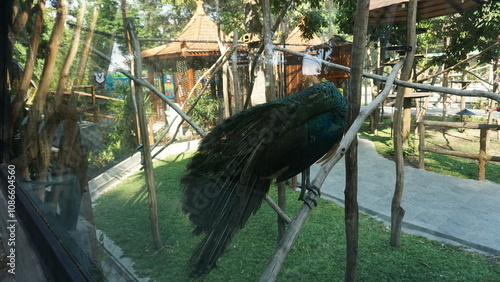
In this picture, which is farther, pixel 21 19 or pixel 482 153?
pixel 21 19

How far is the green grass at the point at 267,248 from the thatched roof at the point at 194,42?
1.28ft

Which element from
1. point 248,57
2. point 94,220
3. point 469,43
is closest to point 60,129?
point 94,220

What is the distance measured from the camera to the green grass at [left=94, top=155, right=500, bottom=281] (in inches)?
38.3

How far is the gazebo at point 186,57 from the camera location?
1046 millimetres

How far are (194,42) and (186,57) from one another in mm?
64

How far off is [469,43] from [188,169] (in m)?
0.88

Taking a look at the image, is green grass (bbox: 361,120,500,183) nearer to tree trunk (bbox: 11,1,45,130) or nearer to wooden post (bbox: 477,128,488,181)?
wooden post (bbox: 477,128,488,181)

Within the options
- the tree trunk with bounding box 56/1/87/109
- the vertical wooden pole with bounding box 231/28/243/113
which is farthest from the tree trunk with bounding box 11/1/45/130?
the vertical wooden pole with bounding box 231/28/243/113

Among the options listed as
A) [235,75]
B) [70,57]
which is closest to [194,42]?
[235,75]

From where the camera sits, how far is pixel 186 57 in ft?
3.50

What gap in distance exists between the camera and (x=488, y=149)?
30.8 inches

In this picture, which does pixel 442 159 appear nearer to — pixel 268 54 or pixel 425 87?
pixel 425 87

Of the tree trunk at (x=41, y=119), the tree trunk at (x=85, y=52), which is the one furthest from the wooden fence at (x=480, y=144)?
the tree trunk at (x=41, y=119)

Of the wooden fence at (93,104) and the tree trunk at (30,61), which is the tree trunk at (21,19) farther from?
the wooden fence at (93,104)
